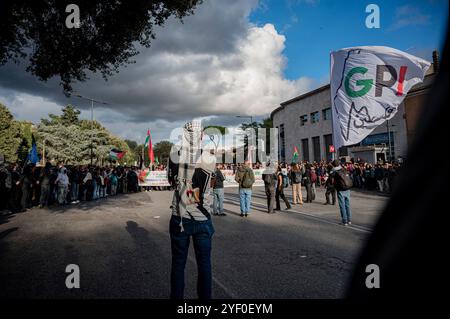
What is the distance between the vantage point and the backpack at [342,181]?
7.96 m

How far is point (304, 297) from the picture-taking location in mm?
3447

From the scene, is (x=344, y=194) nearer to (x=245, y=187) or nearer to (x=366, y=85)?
(x=366, y=85)

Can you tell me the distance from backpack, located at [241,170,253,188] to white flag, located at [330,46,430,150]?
165 inches

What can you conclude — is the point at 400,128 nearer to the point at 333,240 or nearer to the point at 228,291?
the point at 333,240

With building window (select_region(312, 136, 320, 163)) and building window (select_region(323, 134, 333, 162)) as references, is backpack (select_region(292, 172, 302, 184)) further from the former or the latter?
building window (select_region(312, 136, 320, 163))

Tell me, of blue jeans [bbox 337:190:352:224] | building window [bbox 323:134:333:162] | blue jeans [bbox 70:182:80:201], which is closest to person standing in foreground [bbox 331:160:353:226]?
blue jeans [bbox 337:190:352:224]

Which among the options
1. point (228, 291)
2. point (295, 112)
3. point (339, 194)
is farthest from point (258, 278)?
point (295, 112)

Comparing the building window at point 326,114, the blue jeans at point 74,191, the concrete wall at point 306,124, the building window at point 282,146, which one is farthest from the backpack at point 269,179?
the building window at point 282,146

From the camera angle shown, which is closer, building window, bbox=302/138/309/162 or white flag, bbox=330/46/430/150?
white flag, bbox=330/46/430/150

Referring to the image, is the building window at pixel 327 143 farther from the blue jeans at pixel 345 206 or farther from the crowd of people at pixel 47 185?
the blue jeans at pixel 345 206

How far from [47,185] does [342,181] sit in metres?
12.5

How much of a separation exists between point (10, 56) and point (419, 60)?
10.2m

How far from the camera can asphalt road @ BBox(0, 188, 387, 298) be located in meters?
3.75

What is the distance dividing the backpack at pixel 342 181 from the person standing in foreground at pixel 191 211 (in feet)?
18.2
